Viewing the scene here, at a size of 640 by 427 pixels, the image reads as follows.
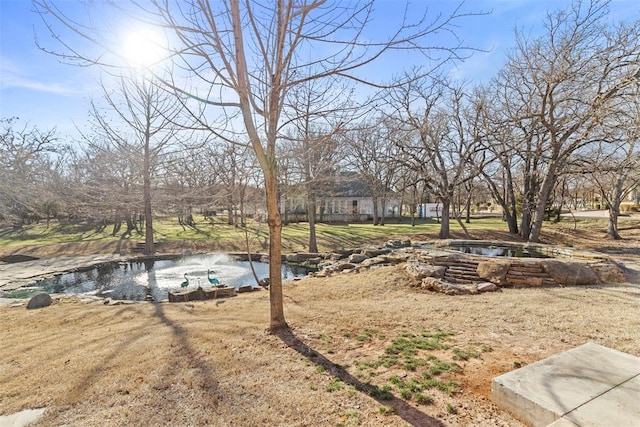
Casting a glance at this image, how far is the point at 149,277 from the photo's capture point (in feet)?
35.8

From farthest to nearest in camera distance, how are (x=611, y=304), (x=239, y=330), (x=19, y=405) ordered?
(x=611, y=304)
(x=239, y=330)
(x=19, y=405)

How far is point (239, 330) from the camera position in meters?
4.57

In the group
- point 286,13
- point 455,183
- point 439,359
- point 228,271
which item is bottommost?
point 228,271

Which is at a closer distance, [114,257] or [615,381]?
[615,381]

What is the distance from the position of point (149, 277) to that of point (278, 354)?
8917mm

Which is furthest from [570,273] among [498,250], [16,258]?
[16,258]

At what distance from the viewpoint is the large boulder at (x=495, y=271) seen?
23.0 ft

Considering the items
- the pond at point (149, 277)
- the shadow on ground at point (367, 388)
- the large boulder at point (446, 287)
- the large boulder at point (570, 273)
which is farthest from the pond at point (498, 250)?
the shadow on ground at point (367, 388)

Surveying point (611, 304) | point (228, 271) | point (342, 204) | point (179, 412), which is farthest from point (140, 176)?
point (342, 204)

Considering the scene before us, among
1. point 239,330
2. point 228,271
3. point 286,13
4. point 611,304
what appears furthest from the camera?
point 228,271

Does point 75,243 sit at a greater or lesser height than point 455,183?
lesser

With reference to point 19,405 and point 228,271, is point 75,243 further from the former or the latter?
point 19,405

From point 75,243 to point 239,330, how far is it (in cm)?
1683

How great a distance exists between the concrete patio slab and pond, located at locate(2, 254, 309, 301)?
24.8 ft
